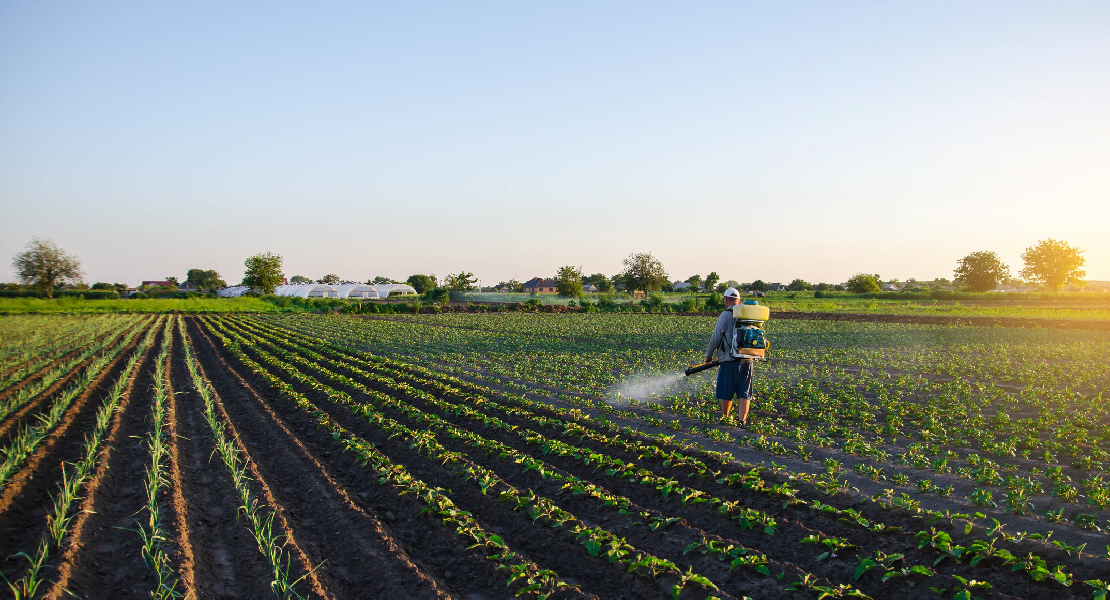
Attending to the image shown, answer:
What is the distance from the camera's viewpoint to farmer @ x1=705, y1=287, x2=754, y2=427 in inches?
304

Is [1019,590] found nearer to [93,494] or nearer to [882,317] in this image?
[93,494]

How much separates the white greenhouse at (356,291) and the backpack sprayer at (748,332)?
3215 inches

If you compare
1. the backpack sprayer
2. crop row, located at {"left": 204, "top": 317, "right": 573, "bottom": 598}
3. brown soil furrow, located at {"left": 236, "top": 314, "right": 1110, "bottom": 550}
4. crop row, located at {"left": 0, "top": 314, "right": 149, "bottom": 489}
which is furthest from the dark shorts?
crop row, located at {"left": 0, "top": 314, "right": 149, "bottom": 489}

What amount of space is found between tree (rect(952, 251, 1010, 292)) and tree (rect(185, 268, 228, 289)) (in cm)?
13883

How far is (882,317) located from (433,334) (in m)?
29.2

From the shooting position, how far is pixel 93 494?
5328mm

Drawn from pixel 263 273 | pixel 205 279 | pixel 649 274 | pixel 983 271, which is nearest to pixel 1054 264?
pixel 983 271

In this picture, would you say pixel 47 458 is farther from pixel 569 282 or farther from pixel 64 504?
pixel 569 282

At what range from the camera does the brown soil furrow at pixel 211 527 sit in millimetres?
3896

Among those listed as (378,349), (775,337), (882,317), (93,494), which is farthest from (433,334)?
(882,317)

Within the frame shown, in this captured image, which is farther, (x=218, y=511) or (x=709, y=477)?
(x=709, y=477)

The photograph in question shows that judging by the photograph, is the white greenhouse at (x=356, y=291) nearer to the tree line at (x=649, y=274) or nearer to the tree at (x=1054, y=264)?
the tree line at (x=649, y=274)

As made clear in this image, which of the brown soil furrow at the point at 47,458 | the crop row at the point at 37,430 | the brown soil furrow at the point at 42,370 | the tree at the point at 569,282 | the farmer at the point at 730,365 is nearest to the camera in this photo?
the brown soil furrow at the point at 47,458

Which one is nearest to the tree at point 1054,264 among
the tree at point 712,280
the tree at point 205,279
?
the tree at point 712,280
